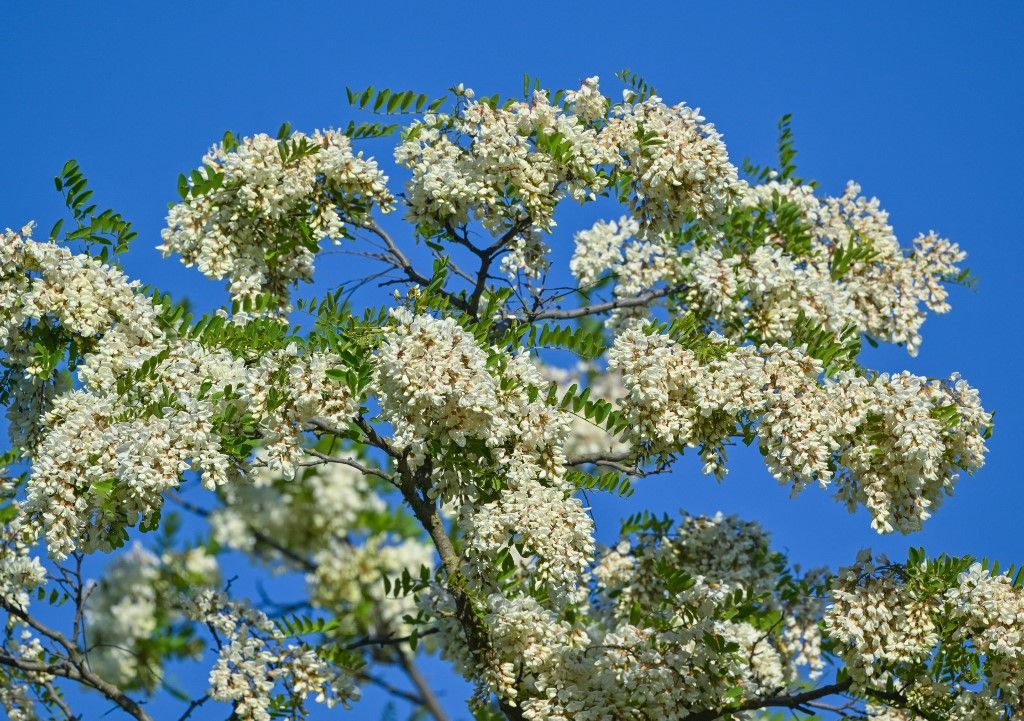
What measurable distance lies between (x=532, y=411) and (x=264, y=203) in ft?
7.25

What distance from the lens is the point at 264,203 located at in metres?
8.05

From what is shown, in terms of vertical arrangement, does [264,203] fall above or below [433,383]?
above

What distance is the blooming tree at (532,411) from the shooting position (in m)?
7.11

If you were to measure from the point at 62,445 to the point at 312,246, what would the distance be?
2065 millimetres

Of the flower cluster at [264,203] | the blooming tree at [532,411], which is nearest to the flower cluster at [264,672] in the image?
the blooming tree at [532,411]

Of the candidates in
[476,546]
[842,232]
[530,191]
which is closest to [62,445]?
[476,546]

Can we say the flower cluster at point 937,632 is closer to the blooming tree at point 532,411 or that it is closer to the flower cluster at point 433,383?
the blooming tree at point 532,411

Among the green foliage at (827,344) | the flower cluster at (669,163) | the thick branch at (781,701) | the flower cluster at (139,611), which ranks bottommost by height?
the thick branch at (781,701)

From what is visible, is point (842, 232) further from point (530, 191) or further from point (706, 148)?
point (530, 191)

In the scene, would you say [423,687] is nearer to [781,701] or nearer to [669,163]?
[781,701]

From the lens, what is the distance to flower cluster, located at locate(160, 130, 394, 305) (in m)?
8.06

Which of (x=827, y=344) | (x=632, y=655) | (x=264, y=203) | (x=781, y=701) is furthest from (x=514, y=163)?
(x=781, y=701)

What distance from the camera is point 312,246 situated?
830 centimetres

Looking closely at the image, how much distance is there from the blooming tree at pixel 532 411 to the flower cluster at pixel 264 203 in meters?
0.02
